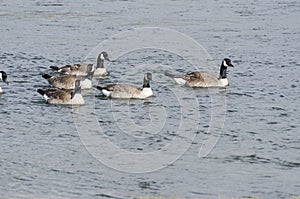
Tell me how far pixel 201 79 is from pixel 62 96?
318 cm

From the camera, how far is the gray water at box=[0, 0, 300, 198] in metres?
11.7

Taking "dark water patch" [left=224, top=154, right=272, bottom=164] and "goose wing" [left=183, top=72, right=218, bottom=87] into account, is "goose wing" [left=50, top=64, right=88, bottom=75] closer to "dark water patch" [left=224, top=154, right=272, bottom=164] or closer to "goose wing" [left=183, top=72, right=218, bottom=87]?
"goose wing" [left=183, top=72, right=218, bottom=87]

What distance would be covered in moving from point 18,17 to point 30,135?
43.8ft

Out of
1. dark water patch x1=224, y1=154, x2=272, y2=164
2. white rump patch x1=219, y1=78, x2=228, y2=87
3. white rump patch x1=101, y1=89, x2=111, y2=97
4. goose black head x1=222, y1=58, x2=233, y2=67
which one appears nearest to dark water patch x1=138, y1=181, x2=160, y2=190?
dark water patch x1=224, y1=154, x2=272, y2=164

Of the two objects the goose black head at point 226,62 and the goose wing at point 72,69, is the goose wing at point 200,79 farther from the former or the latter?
the goose wing at point 72,69

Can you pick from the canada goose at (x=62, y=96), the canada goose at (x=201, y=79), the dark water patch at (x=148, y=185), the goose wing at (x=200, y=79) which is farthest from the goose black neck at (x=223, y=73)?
the dark water patch at (x=148, y=185)

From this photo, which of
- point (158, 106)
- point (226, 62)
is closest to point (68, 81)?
point (158, 106)

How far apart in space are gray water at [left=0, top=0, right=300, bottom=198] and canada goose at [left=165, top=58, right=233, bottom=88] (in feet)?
0.63

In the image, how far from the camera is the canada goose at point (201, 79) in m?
18.8

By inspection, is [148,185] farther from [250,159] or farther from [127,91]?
[127,91]

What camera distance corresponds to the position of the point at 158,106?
661 inches

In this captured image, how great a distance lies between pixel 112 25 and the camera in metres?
25.9

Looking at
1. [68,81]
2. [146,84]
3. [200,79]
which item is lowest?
[68,81]

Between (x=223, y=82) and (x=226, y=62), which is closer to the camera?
(x=223, y=82)
